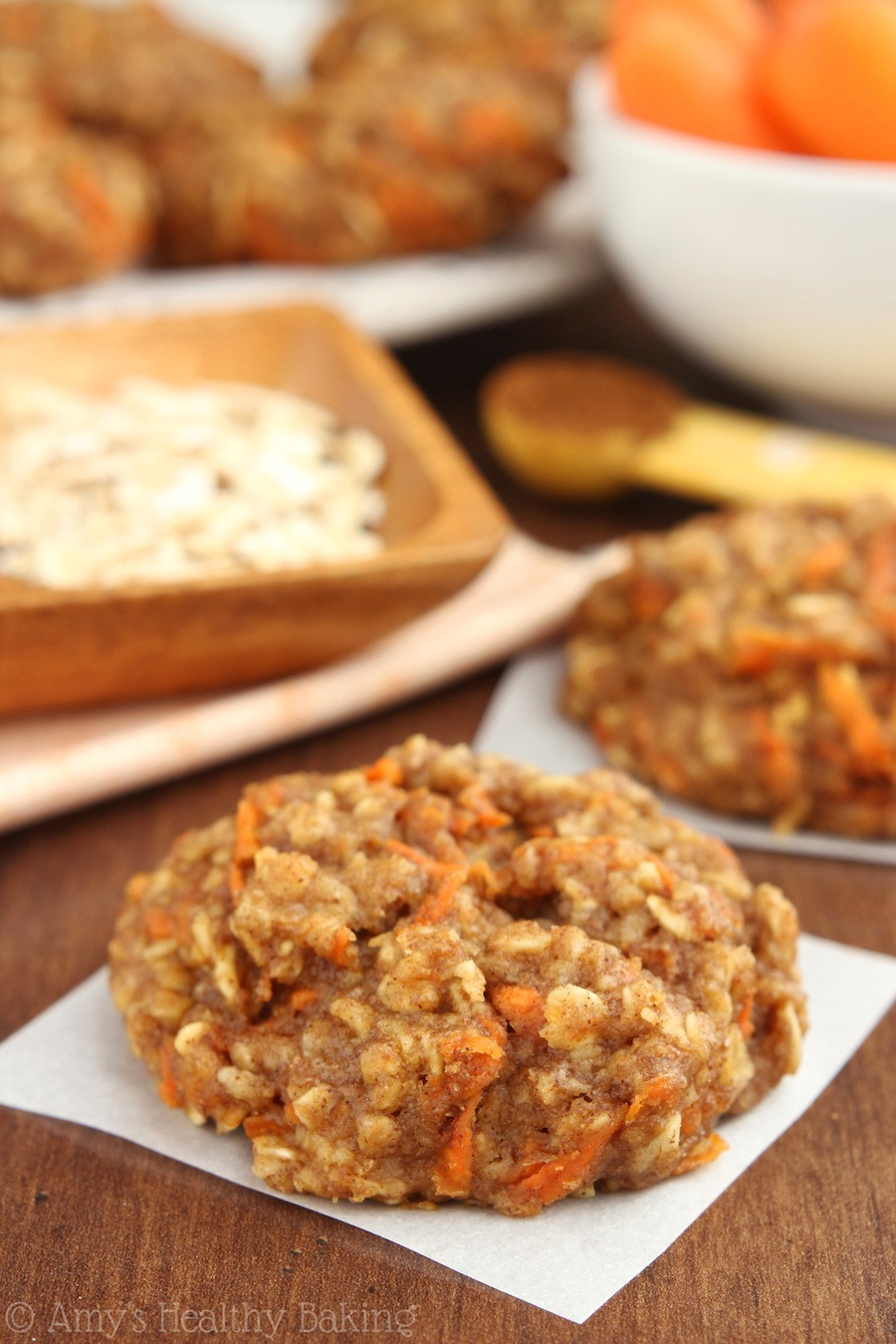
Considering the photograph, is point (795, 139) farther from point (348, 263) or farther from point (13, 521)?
point (13, 521)

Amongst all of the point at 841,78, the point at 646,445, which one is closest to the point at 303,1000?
the point at 646,445

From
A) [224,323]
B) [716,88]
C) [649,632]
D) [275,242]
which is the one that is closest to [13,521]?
[224,323]

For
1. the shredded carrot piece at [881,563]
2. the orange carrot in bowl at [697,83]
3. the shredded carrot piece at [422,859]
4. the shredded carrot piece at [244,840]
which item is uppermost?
the orange carrot in bowl at [697,83]

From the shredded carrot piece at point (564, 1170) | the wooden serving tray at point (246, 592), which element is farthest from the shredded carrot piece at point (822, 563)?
the shredded carrot piece at point (564, 1170)

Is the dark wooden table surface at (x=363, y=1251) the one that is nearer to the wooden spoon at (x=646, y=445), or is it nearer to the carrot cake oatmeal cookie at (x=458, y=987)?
the carrot cake oatmeal cookie at (x=458, y=987)

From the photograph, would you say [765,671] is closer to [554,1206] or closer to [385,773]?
[385,773]

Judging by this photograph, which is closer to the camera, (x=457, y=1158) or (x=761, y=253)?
(x=457, y=1158)
